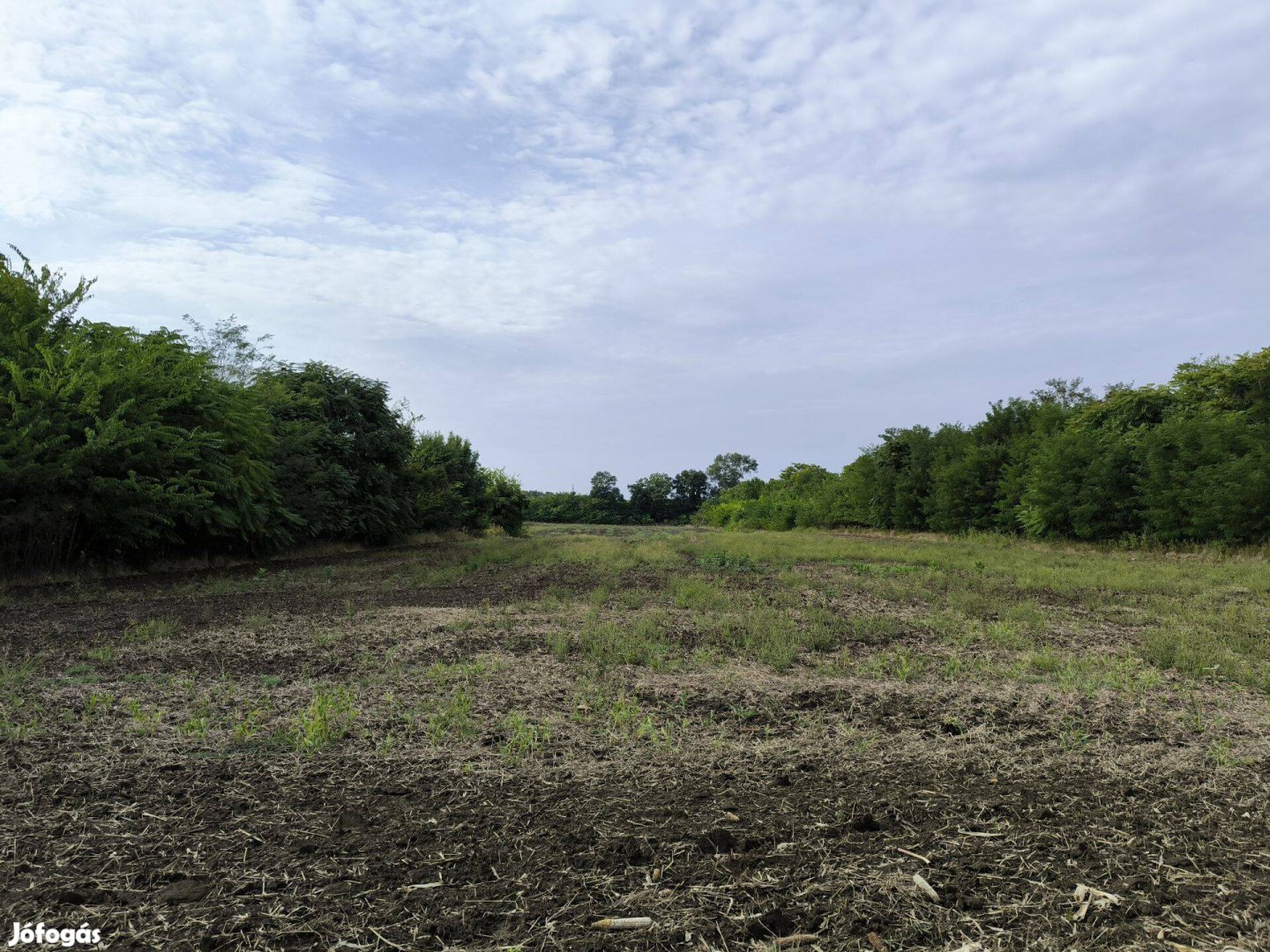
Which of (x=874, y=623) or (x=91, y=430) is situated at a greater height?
(x=91, y=430)

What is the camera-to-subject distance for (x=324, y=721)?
417cm

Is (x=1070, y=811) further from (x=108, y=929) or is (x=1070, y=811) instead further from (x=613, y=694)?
(x=108, y=929)

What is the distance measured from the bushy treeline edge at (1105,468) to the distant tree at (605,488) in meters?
44.3

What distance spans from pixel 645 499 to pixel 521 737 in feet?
251

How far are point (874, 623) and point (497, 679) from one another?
13.8 ft

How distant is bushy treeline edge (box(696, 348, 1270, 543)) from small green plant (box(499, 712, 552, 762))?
1792 cm

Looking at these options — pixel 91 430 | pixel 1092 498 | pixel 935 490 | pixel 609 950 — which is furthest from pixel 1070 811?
pixel 935 490

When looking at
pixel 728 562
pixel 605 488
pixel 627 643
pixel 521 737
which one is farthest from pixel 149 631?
pixel 605 488

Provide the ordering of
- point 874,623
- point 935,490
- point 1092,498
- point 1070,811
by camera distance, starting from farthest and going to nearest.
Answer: point 935,490
point 1092,498
point 874,623
point 1070,811

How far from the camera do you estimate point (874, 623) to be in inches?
301

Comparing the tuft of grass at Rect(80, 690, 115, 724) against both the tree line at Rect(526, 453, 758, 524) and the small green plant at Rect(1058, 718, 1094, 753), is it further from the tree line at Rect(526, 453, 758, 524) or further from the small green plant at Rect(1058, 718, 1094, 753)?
the tree line at Rect(526, 453, 758, 524)

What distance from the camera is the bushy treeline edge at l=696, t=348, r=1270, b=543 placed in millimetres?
16719

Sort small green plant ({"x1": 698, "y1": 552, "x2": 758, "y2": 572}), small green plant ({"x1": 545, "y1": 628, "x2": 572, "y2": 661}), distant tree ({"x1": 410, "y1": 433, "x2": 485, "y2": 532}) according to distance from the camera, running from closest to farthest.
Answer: small green plant ({"x1": 545, "y1": 628, "x2": 572, "y2": 661}), small green plant ({"x1": 698, "y1": 552, "x2": 758, "y2": 572}), distant tree ({"x1": 410, "y1": 433, "x2": 485, "y2": 532})

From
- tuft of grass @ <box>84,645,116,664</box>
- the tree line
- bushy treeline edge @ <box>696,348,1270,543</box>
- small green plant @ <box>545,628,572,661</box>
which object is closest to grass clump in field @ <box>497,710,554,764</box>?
small green plant @ <box>545,628,572,661</box>
